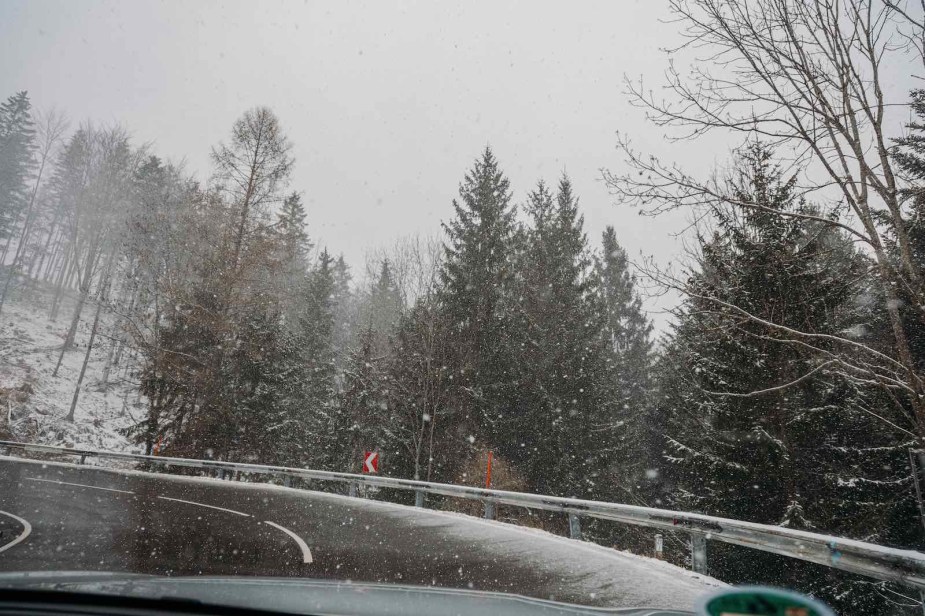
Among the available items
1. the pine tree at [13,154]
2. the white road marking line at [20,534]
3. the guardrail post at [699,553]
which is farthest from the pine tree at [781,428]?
the pine tree at [13,154]

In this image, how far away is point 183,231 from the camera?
2431cm

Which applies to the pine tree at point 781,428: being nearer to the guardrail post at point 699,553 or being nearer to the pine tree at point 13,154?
the guardrail post at point 699,553

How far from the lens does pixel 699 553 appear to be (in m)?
6.91

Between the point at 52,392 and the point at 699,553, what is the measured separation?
125ft

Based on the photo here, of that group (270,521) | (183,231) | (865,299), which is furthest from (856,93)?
(183,231)

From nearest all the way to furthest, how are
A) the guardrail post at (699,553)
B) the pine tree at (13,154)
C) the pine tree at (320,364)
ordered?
the guardrail post at (699,553)
the pine tree at (320,364)
the pine tree at (13,154)

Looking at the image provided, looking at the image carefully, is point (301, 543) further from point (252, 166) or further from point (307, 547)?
point (252, 166)

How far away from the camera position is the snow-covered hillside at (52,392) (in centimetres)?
2814

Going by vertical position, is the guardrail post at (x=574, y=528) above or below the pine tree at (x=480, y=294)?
below

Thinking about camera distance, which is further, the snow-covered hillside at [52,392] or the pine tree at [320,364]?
the pine tree at [320,364]

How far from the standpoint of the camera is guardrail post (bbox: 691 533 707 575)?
22.4ft

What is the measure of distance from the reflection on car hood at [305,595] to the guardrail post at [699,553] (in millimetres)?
5317

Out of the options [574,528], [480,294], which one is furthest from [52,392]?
[574,528]

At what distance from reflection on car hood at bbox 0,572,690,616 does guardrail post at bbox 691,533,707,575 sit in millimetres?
5317
